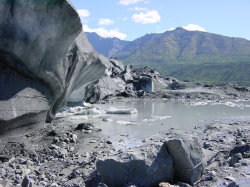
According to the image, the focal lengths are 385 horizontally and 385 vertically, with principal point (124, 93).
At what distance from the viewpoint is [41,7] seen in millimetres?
9945

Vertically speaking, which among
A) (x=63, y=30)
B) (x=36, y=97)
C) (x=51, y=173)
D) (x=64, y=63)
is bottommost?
(x=51, y=173)

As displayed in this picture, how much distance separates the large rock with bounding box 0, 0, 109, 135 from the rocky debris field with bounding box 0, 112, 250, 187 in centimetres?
86

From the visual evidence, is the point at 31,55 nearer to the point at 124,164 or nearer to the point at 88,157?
Result: the point at 88,157

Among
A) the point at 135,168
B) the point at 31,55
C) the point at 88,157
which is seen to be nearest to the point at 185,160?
the point at 135,168

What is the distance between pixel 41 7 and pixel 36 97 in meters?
2.61

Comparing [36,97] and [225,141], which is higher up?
[36,97]

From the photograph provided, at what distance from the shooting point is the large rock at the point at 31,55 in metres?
9.70

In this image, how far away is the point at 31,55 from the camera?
10.3m

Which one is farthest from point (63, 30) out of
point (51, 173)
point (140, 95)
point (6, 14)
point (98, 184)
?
point (140, 95)

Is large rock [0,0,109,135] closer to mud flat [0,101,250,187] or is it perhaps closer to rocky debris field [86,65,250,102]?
mud flat [0,101,250,187]

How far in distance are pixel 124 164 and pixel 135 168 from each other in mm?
210

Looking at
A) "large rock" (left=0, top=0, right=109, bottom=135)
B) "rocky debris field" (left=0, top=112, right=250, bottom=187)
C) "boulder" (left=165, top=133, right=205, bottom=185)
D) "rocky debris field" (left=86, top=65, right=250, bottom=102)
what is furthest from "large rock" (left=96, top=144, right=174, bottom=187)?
"rocky debris field" (left=86, top=65, right=250, bottom=102)

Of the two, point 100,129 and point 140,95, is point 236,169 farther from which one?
point 140,95

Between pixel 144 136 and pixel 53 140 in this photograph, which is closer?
pixel 53 140
